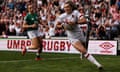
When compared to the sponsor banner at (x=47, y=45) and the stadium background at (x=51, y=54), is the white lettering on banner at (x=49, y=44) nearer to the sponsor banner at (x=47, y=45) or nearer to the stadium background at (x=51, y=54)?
the sponsor banner at (x=47, y=45)

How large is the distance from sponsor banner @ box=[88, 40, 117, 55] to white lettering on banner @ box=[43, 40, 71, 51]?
1.28 metres

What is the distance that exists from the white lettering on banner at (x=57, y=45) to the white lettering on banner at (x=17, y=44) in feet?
3.64

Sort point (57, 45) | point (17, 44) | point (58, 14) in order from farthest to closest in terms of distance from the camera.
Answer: point (58, 14)
point (17, 44)
point (57, 45)

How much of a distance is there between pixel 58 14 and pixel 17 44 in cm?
298

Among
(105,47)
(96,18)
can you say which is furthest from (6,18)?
(105,47)

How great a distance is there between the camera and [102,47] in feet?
65.6

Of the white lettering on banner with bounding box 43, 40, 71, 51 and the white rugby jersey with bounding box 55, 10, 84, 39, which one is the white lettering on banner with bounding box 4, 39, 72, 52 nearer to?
the white lettering on banner with bounding box 43, 40, 71, 51

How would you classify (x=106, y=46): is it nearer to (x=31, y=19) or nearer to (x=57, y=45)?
(x=57, y=45)

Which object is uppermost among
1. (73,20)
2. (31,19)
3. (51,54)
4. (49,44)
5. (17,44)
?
(73,20)

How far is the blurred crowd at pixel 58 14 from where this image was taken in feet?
69.7

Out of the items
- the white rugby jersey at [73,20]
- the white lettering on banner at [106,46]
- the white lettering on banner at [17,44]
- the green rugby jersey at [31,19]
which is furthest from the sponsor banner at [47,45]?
the white rugby jersey at [73,20]

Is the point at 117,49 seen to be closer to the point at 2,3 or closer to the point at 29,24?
the point at 29,24

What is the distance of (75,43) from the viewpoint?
41.8 feet

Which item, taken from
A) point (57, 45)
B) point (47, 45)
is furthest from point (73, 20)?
point (47, 45)
